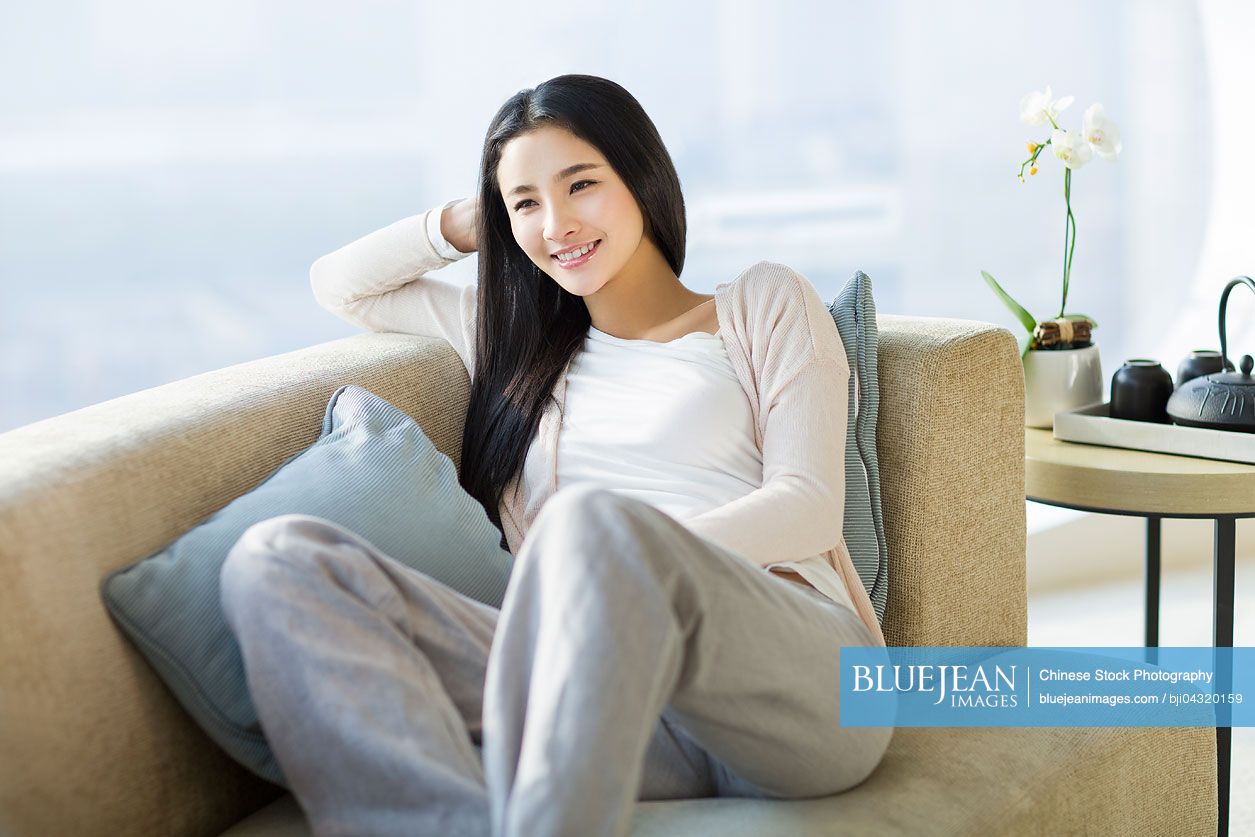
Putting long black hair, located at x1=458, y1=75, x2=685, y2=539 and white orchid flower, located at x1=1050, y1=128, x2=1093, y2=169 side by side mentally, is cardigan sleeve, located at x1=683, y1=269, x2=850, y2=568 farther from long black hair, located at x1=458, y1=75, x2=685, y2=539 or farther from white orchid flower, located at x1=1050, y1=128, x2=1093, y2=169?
white orchid flower, located at x1=1050, y1=128, x2=1093, y2=169

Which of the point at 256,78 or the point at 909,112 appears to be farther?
the point at 909,112

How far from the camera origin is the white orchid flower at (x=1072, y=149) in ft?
6.87

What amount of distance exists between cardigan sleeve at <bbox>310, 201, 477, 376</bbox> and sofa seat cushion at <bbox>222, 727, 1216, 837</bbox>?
83cm

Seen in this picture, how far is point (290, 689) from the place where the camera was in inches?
43.5

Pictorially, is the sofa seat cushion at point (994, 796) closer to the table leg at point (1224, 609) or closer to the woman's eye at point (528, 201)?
the table leg at point (1224, 609)

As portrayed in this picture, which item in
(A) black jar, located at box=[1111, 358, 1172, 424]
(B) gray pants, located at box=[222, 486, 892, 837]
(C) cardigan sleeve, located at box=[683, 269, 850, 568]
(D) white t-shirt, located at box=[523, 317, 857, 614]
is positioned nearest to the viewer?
A: (B) gray pants, located at box=[222, 486, 892, 837]

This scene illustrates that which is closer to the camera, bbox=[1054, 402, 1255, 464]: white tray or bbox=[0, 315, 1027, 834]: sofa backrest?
bbox=[0, 315, 1027, 834]: sofa backrest

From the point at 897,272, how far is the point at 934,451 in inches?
72.6

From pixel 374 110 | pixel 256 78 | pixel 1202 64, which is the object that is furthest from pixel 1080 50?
pixel 256 78

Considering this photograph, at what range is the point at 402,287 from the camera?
78.8 inches

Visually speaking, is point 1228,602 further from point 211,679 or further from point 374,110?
point 374,110

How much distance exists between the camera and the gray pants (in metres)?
Result: 1.01

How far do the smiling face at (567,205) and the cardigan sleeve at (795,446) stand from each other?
25 cm

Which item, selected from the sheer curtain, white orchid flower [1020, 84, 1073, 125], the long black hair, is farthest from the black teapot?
the sheer curtain
